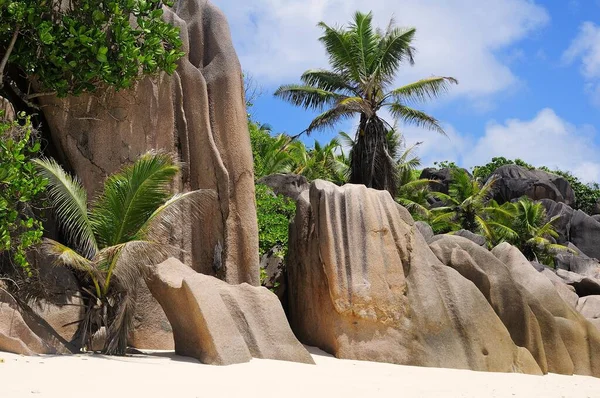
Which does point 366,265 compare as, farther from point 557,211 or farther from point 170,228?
point 557,211

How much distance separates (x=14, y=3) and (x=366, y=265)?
6.23m

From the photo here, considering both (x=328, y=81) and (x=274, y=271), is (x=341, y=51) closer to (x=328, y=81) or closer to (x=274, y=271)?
(x=328, y=81)

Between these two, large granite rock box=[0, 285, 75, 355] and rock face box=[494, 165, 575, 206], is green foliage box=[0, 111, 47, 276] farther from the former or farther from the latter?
rock face box=[494, 165, 575, 206]

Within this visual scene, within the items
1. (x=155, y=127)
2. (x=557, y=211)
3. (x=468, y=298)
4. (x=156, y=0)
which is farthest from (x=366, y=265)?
(x=557, y=211)

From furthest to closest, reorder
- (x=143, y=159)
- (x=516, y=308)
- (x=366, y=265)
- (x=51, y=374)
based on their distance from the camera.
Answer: (x=516, y=308)
(x=366, y=265)
(x=143, y=159)
(x=51, y=374)

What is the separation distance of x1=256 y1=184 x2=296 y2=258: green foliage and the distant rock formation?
2.41 metres

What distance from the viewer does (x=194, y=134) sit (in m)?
12.3

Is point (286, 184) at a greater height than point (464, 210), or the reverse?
point (464, 210)

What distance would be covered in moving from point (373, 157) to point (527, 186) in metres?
22.0

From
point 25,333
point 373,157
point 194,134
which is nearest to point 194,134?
point 194,134

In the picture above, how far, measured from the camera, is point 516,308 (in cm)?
1355

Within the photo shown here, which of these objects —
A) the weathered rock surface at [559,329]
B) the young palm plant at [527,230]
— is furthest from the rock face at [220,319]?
the young palm plant at [527,230]

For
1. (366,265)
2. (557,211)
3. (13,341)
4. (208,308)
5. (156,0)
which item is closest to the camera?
(13,341)

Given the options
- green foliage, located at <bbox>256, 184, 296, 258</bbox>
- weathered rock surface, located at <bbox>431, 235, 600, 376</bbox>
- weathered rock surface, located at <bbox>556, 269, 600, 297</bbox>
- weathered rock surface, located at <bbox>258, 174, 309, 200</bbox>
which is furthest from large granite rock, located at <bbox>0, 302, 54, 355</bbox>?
weathered rock surface, located at <bbox>556, 269, 600, 297</bbox>
